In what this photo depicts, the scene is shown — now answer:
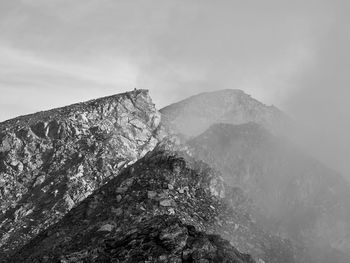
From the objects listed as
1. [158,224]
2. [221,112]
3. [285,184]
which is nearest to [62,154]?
[285,184]

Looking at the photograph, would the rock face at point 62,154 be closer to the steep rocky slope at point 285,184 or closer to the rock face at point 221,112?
the steep rocky slope at point 285,184

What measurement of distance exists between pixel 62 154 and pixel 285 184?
2003 inches

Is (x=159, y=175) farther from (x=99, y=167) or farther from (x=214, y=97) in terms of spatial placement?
(x=214, y=97)

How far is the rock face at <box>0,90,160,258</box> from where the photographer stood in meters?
89.2

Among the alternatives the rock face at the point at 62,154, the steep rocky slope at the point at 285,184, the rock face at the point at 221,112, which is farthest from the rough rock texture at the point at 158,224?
the rock face at the point at 221,112

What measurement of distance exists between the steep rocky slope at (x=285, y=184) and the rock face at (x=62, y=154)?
17.4 metres

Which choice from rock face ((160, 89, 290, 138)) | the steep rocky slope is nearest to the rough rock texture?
the steep rocky slope

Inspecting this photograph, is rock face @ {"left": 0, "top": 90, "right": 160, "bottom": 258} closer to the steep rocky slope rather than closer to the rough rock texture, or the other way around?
the steep rocky slope

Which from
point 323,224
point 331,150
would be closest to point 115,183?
point 323,224

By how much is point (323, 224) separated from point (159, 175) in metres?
45.5

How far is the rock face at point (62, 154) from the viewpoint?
293 ft

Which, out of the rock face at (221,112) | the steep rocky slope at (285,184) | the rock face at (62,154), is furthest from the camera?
the rock face at (221,112)

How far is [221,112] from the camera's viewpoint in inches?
6294

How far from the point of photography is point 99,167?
100438 mm
